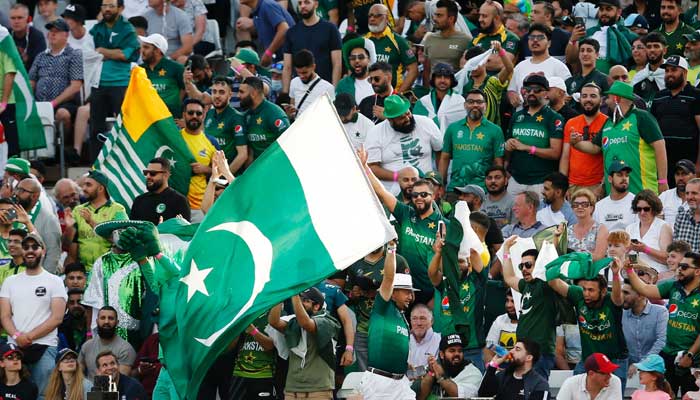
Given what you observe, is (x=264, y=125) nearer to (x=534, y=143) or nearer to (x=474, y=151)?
(x=474, y=151)

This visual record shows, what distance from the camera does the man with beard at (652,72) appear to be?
63.0 ft

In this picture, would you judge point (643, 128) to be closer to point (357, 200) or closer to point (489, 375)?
point (489, 375)

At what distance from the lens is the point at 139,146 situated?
725 inches

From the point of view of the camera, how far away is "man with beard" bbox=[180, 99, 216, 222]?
18.2 m

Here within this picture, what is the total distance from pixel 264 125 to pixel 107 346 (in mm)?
3429

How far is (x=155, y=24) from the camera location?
22.2 metres

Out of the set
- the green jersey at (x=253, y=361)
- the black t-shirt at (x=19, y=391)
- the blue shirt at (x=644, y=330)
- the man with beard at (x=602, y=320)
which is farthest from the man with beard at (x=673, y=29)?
the black t-shirt at (x=19, y=391)

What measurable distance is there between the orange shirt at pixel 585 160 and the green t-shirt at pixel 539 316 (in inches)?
124

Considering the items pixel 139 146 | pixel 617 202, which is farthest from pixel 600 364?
pixel 139 146

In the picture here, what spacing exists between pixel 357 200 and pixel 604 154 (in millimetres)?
6667

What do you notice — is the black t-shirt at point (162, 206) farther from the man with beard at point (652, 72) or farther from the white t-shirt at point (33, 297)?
the man with beard at point (652, 72)

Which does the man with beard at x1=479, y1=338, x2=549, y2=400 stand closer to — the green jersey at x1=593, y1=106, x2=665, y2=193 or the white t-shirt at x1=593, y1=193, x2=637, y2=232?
the white t-shirt at x1=593, y1=193, x2=637, y2=232

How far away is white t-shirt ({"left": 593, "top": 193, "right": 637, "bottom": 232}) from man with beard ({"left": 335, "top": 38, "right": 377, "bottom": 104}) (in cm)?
345

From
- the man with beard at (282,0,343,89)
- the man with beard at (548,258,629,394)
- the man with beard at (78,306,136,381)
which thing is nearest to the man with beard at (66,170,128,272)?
the man with beard at (78,306,136,381)
